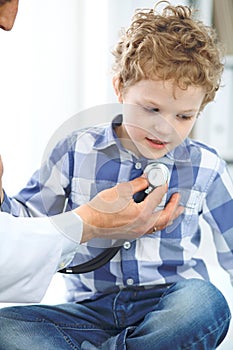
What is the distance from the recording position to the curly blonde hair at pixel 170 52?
3.88ft

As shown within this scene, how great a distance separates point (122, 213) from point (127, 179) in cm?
12

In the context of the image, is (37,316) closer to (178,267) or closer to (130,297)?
(130,297)

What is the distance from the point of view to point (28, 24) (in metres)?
1.92

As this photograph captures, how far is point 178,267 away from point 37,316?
11.1 inches

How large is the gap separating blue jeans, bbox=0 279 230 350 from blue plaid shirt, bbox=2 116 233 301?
0.04 m

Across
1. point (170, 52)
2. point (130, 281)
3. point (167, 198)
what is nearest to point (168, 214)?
point (167, 198)

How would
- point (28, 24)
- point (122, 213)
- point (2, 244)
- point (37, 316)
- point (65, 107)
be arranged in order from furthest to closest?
1. point (65, 107)
2. point (28, 24)
3. point (37, 316)
4. point (122, 213)
5. point (2, 244)

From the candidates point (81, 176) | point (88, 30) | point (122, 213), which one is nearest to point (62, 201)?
point (81, 176)

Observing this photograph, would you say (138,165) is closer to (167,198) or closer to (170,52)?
(167,198)

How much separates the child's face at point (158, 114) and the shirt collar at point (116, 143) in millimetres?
19

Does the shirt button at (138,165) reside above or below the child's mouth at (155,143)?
below

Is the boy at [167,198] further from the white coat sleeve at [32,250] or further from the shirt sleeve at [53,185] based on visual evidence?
the white coat sleeve at [32,250]

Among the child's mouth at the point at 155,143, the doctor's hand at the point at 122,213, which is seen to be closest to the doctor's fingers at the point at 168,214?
the doctor's hand at the point at 122,213

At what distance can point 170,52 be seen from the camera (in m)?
1.19
